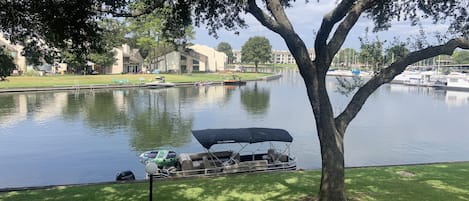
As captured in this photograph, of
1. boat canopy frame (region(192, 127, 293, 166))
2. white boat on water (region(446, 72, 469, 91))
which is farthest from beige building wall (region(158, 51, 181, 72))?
boat canopy frame (region(192, 127, 293, 166))

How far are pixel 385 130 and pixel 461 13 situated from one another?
22.0 m

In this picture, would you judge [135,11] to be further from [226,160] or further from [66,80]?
[66,80]

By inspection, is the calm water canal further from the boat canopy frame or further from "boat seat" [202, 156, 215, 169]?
"boat seat" [202, 156, 215, 169]

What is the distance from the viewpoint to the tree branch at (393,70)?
7441 millimetres

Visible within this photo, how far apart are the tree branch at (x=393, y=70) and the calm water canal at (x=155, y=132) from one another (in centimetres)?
323

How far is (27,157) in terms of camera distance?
19.9 metres

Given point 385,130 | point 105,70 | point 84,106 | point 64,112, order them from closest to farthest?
point 385,130 < point 64,112 < point 84,106 < point 105,70

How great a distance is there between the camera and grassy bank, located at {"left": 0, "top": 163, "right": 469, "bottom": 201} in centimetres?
912

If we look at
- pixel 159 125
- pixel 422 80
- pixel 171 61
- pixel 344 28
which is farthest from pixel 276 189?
pixel 171 61

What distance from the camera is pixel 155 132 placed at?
26.6 metres

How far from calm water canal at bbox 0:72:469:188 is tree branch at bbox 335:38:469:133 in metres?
3.23

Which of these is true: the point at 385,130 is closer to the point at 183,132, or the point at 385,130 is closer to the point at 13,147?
the point at 183,132

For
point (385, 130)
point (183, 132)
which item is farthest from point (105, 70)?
point (385, 130)

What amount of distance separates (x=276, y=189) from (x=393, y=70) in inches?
156
